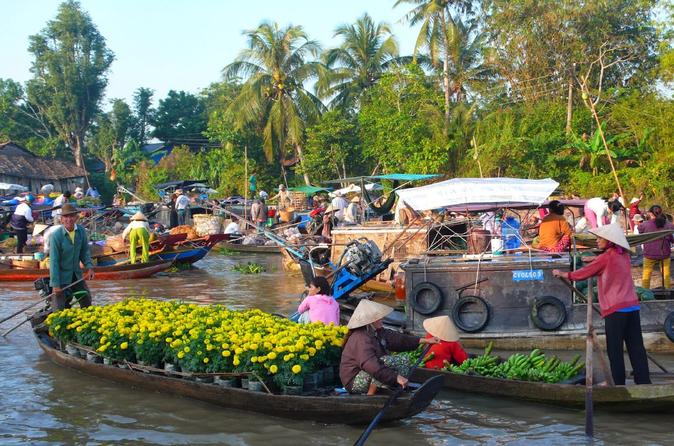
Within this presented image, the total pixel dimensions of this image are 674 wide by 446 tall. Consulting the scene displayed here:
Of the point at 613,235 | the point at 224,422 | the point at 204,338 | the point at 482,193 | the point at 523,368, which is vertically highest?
the point at 482,193

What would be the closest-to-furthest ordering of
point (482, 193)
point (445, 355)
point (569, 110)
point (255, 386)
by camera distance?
1. point (255, 386)
2. point (445, 355)
3. point (482, 193)
4. point (569, 110)

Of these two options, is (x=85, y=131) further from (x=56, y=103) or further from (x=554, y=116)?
(x=554, y=116)

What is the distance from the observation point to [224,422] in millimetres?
6781

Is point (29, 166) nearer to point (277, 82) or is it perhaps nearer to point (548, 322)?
point (277, 82)

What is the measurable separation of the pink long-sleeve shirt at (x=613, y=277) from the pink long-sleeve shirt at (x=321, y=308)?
102 inches

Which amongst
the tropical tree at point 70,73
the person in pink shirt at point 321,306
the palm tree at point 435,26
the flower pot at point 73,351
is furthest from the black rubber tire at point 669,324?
the tropical tree at point 70,73

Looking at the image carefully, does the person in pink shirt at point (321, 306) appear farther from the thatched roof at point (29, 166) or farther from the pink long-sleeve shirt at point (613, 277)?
the thatched roof at point (29, 166)

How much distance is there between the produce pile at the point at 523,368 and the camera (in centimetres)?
714

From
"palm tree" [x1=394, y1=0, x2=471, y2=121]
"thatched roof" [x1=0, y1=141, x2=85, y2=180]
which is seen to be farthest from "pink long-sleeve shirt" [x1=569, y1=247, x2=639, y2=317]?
"thatched roof" [x1=0, y1=141, x2=85, y2=180]

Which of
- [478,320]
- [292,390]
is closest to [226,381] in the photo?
[292,390]

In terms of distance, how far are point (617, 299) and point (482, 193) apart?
3011mm

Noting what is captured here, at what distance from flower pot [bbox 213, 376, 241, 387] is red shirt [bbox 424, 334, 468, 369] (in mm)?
1847

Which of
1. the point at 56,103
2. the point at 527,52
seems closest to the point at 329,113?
the point at 527,52

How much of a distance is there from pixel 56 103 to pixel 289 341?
4373cm
